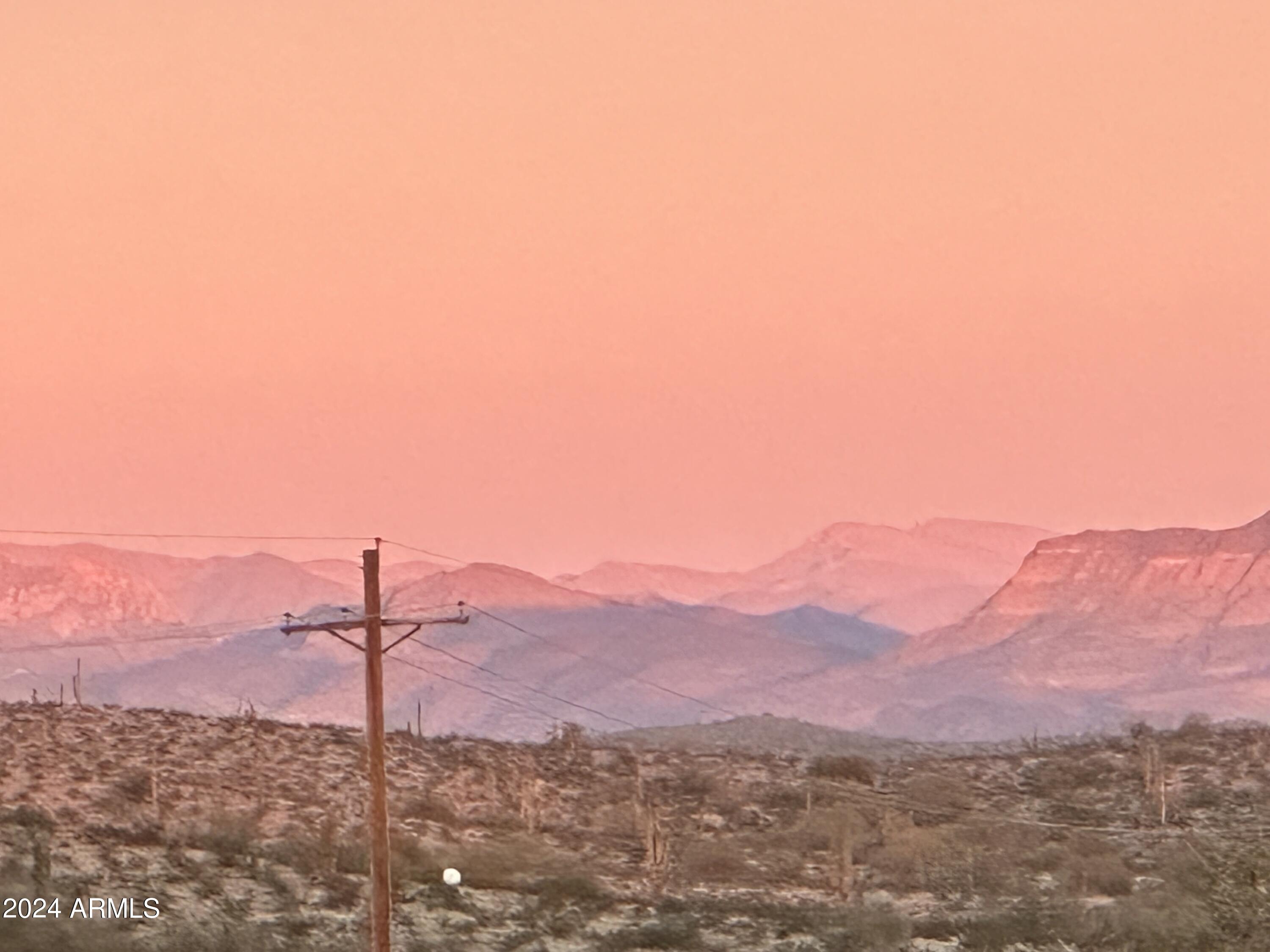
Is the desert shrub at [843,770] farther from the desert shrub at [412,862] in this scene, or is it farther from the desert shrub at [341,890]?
the desert shrub at [341,890]

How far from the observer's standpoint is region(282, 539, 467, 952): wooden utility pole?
35.3 meters

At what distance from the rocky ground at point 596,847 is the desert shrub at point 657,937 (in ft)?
0.27

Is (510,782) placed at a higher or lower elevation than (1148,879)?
higher

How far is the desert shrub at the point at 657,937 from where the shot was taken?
48.2 meters

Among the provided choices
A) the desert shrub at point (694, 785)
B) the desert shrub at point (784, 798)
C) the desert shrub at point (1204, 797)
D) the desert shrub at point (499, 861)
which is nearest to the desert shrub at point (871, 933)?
the desert shrub at point (499, 861)

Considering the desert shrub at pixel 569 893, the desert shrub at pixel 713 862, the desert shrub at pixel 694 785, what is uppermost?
the desert shrub at pixel 694 785

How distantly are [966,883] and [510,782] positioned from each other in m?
15.6

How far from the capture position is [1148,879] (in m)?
55.6

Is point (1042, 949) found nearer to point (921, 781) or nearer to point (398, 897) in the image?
point (398, 897)

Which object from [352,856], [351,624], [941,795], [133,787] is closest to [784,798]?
[941,795]

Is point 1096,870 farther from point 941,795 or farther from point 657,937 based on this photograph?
point 657,937

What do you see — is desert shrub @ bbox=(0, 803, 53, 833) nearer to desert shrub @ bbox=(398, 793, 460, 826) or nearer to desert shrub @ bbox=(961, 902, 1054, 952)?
desert shrub @ bbox=(398, 793, 460, 826)

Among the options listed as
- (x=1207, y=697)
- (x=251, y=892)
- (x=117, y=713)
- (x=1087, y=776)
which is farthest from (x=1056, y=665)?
(x=251, y=892)

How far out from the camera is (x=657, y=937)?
4903 centimetres
